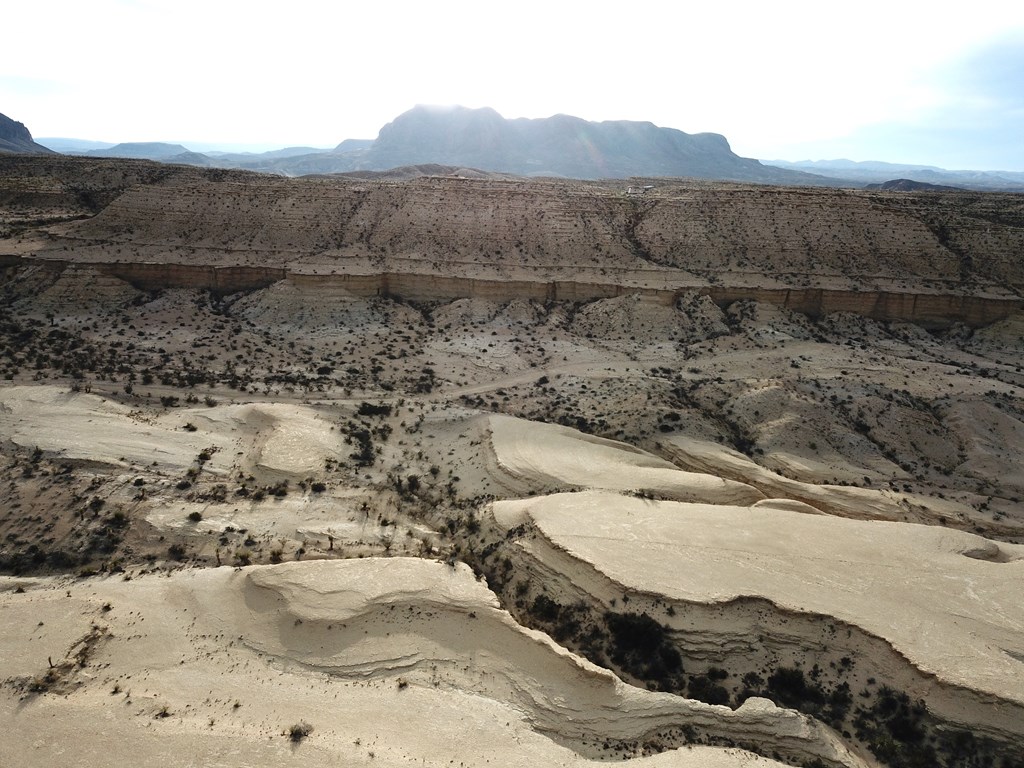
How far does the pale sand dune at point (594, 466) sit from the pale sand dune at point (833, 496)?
3.98 ft

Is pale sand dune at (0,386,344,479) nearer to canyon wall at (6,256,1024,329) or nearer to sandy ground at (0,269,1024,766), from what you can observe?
sandy ground at (0,269,1024,766)

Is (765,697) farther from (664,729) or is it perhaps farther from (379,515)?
(379,515)

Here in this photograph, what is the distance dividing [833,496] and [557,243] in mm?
28476

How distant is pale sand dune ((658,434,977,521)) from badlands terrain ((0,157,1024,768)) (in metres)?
0.17

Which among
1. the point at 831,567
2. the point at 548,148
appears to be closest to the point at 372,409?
the point at 831,567

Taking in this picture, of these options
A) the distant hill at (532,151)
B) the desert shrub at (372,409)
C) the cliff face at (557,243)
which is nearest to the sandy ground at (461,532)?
the desert shrub at (372,409)

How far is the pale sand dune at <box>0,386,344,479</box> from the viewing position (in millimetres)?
20688

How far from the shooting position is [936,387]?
30094 millimetres

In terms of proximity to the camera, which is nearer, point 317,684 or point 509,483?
point 317,684

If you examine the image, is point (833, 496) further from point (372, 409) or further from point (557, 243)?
point (557, 243)

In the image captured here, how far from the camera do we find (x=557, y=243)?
146 feet

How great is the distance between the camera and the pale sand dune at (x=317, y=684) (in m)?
11.6

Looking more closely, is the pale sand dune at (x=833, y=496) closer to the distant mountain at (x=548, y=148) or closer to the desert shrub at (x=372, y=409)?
the desert shrub at (x=372, y=409)

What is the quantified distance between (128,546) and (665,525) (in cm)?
1666
